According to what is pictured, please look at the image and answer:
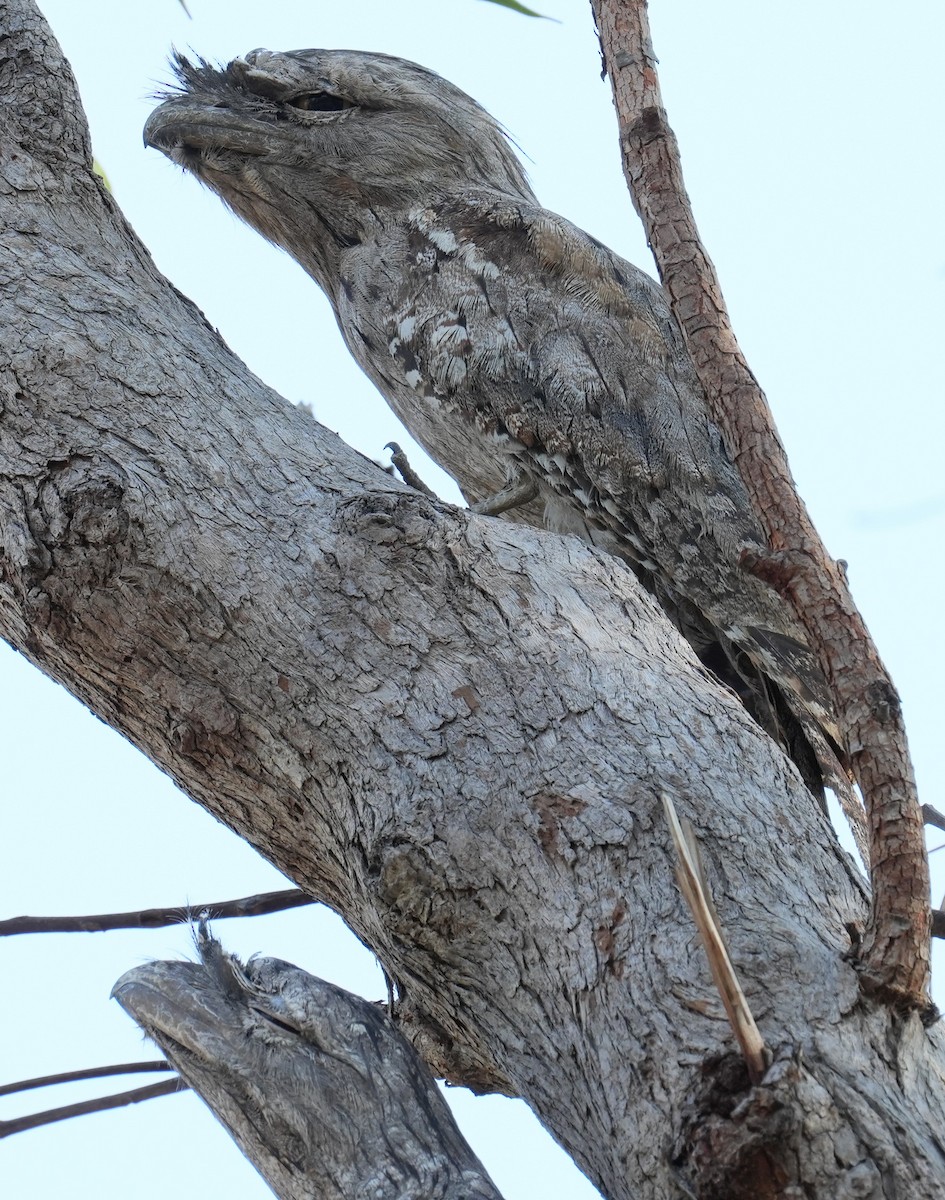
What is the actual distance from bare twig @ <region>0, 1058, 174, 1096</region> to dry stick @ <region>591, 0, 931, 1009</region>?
1.06 meters

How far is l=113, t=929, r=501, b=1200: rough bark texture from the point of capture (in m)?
1.36

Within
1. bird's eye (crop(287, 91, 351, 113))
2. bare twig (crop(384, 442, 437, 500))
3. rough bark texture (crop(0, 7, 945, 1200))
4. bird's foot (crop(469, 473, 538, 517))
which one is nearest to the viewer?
rough bark texture (crop(0, 7, 945, 1200))

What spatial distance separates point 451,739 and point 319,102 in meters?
2.41

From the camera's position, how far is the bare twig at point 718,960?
1.02 meters

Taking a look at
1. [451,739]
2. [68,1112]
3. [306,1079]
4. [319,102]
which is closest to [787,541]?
[451,739]

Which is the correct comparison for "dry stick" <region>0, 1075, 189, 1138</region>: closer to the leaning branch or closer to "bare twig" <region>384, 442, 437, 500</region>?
the leaning branch

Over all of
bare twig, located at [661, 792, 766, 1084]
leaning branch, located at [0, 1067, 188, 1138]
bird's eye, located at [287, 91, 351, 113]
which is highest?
bird's eye, located at [287, 91, 351, 113]

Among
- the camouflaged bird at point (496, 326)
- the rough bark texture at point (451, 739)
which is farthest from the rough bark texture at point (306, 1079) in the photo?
the camouflaged bird at point (496, 326)

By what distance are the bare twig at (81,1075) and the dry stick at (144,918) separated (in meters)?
0.23

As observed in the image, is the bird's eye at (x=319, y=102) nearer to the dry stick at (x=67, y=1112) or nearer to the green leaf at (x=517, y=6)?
the green leaf at (x=517, y=6)

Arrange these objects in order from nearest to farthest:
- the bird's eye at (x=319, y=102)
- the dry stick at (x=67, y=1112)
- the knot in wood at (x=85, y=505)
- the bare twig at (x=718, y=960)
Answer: the bare twig at (x=718, y=960)
the knot in wood at (x=85, y=505)
the dry stick at (x=67, y=1112)
the bird's eye at (x=319, y=102)

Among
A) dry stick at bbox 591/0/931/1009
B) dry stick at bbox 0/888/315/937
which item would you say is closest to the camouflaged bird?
dry stick at bbox 591/0/931/1009

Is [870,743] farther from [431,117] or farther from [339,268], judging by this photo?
[431,117]

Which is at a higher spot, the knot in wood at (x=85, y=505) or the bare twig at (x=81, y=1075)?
the knot in wood at (x=85, y=505)
